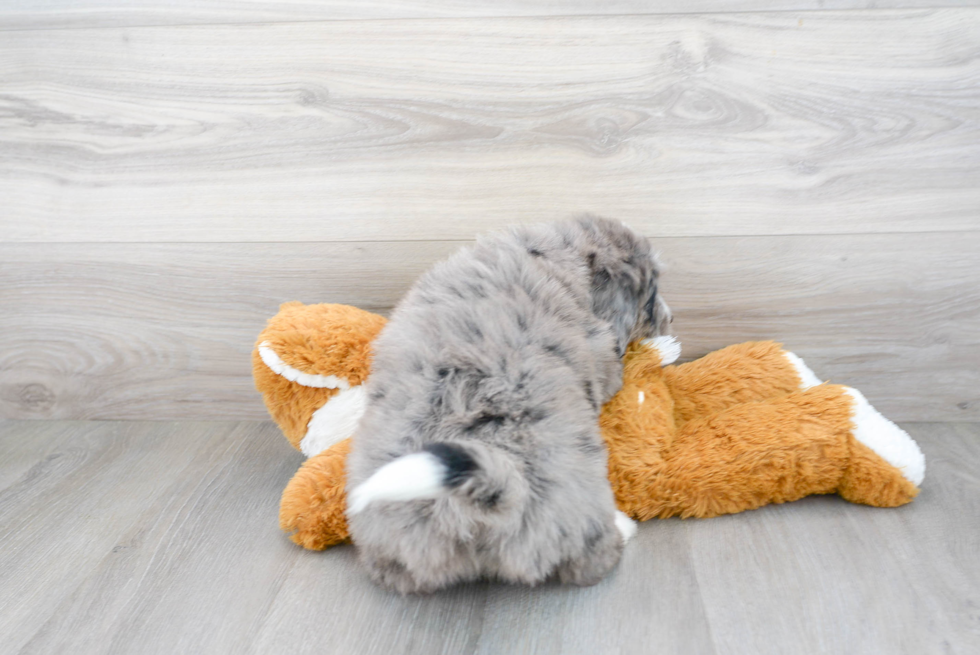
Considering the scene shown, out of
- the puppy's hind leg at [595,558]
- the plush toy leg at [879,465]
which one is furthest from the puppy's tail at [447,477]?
the plush toy leg at [879,465]

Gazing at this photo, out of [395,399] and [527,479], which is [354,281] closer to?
[395,399]

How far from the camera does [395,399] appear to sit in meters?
0.85

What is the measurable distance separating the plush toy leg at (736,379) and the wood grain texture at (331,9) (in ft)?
1.85

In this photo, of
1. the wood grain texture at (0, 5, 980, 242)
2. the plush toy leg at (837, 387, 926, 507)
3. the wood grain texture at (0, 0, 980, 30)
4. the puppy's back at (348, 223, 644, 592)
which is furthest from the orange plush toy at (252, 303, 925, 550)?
the wood grain texture at (0, 0, 980, 30)

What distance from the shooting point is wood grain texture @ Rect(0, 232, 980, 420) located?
47.1 inches

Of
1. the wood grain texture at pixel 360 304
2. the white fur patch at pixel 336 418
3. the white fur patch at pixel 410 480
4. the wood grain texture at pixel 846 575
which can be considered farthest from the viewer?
the wood grain texture at pixel 360 304

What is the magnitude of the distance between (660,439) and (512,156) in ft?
1.75

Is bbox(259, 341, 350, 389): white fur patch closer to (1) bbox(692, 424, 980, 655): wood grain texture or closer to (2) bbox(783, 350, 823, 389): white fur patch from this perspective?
(1) bbox(692, 424, 980, 655): wood grain texture

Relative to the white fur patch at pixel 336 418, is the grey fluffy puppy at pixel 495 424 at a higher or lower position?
higher

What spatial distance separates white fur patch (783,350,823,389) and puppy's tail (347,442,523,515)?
2.06 ft

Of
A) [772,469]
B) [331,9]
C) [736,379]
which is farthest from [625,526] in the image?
[331,9]

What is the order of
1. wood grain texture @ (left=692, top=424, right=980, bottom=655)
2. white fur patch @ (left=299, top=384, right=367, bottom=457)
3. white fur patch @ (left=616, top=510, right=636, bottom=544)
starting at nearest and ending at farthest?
wood grain texture @ (left=692, top=424, right=980, bottom=655) → white fur patch @ (left=616, top=510, right=636, bottom=544) → white fur patch @ (left=299, top=384, right=367, bottom=457)

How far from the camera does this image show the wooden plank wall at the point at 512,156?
112cm

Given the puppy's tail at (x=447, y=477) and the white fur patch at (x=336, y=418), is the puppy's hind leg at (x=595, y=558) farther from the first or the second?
the white fur patch at (x=336, y=418)
